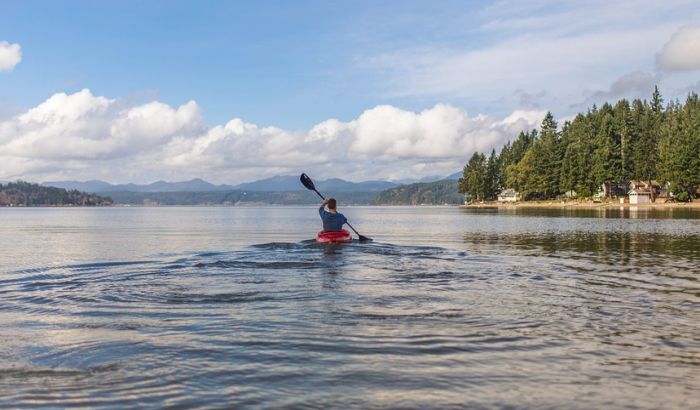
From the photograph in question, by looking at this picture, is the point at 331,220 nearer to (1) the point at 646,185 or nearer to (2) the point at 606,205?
(2) the point at 606,205

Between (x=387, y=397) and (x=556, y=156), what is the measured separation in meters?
167

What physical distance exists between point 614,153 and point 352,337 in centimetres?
14098

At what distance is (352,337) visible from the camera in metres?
11.0

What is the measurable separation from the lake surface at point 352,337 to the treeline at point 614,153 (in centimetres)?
11176

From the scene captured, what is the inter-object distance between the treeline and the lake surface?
367ft

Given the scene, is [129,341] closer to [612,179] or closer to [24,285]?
[24,285]

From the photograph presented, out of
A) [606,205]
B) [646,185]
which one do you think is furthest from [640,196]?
[606,205]

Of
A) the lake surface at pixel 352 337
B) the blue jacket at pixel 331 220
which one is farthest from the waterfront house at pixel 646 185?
the lake surface at pixel 352 337

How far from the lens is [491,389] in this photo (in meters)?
8.02

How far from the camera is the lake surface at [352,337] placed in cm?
791

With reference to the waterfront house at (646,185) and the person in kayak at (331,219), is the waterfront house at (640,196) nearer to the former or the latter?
the waterfront house at (646,185)

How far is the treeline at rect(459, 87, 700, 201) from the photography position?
12025 cm

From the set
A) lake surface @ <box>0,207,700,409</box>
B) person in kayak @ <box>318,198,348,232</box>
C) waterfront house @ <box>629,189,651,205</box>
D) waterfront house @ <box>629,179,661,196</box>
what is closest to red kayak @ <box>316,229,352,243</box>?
person in kayak @ <box>318,198,348,232</box>

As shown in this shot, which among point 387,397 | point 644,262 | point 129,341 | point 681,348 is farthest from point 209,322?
point 644,262
